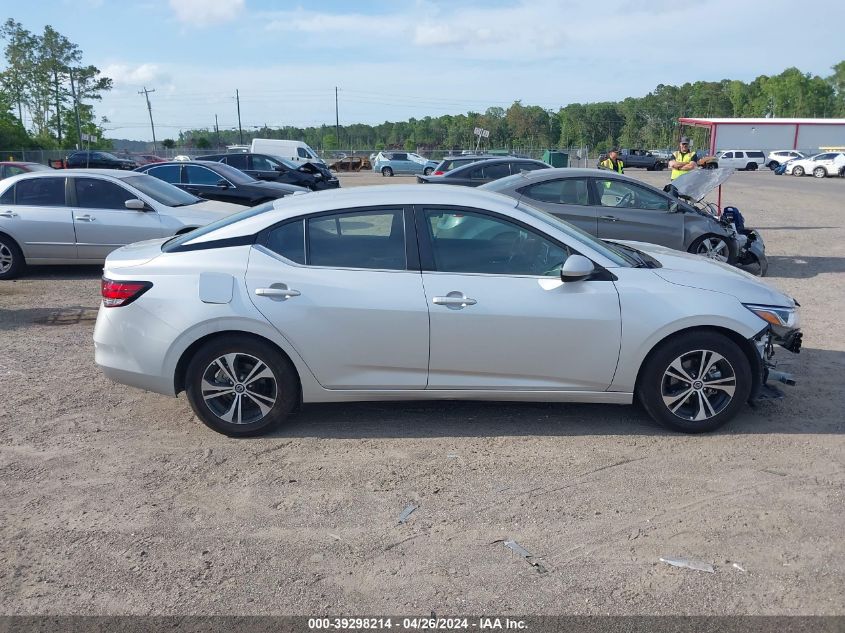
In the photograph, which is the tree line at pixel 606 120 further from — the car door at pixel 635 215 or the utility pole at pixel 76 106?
the car door at pixel 635 215

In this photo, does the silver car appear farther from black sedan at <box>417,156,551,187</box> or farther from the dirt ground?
black sedan at <box>417,156,551,187</box>

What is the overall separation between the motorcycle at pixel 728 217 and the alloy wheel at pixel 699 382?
6255 millimetres

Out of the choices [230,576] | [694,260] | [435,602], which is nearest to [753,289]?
[694,260]

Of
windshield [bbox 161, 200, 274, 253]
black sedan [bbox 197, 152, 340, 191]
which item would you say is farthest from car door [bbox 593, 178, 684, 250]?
black sedan [bbox 197, 152, 340, 191]

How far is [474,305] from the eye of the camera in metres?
4.66

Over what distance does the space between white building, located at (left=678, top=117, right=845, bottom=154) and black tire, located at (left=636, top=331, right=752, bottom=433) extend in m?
73.2

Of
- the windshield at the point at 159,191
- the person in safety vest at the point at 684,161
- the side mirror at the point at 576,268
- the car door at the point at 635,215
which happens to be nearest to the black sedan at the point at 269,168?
the person in safety vest at the point at 684,161

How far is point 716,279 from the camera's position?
4984 mm

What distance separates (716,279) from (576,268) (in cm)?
112

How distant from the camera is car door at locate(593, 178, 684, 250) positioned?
33.0 ft

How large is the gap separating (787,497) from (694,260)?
2.00m

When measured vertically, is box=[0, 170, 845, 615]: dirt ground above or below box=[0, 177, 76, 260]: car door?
below

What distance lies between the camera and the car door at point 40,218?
1012 centimetres

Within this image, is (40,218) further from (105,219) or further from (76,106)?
(76,106)
